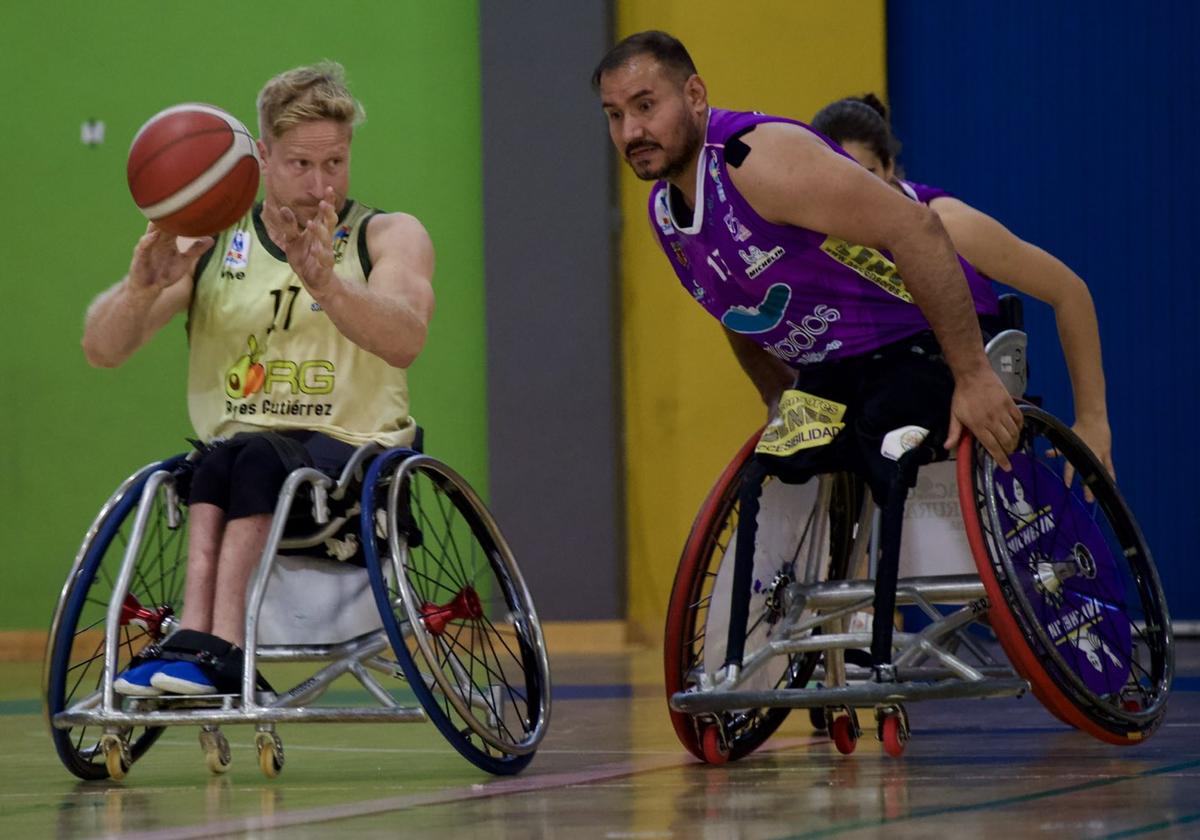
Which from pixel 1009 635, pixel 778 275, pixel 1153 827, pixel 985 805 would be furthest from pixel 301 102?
pixel 1153 827

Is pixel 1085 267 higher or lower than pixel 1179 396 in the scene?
higher

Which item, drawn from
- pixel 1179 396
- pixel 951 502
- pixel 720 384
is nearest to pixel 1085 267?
pixel 1179 396

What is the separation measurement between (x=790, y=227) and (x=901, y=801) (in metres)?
0.94

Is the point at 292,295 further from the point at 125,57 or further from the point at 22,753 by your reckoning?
the point at 125,57

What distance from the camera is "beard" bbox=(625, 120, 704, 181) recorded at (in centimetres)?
291

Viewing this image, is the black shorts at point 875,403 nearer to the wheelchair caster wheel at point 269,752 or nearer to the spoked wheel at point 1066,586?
the spoked wheel at point 1066,586

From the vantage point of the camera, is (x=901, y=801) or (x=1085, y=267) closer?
(x=901, y=801)

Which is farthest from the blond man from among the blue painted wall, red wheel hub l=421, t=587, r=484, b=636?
the blue painted wall

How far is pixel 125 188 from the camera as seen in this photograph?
6426 millimetres

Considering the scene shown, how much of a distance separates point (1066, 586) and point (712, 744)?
0.62m

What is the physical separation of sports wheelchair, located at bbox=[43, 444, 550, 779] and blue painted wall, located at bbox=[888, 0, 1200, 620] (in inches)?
137

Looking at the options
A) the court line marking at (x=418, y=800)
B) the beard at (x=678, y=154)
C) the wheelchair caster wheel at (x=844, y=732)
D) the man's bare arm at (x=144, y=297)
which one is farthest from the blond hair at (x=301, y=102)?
the wheelchair caster wheel at (x=844, y=732)

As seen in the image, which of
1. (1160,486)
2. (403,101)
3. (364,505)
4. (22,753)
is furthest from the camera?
(403,101)

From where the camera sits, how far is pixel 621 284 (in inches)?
246
